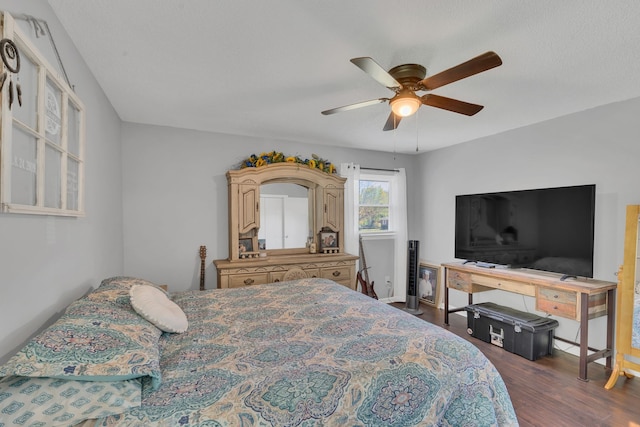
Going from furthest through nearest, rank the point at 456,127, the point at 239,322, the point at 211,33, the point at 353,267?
the point at 353,267, the point at 456,127, the point at 239,322, the point at 211,33

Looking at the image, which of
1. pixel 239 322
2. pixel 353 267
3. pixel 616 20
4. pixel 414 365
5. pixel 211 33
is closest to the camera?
pixel 414 365

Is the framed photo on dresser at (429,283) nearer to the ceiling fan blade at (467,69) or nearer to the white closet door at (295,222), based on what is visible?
the white closet door at (295,222)

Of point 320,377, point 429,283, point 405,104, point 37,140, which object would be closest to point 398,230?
point 429,283

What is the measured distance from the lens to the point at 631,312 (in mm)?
2414

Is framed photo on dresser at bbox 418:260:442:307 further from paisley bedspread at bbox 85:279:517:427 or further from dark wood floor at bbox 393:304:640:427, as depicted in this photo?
paisley bedspread at bbox 85:279:517:427

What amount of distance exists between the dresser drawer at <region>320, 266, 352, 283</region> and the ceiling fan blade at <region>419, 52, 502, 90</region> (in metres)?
2.59

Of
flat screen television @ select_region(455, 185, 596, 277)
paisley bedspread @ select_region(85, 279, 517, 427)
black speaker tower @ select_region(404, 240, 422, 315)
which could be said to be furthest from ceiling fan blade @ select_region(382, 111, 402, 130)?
black speaker tower @ select_region(404, 240, 422, 315)

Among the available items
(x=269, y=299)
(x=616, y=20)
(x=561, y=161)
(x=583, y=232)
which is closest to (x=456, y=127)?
(x=561, y=161)

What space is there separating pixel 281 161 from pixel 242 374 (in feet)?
9.65

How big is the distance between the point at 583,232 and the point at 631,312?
0.71 metres

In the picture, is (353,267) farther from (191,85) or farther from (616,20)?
(616,20)

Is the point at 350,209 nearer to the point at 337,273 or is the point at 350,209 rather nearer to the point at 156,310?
the point at 337,273

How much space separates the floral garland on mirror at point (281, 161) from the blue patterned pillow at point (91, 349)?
8.29 ft

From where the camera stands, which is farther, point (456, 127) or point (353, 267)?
point (353, 267)
